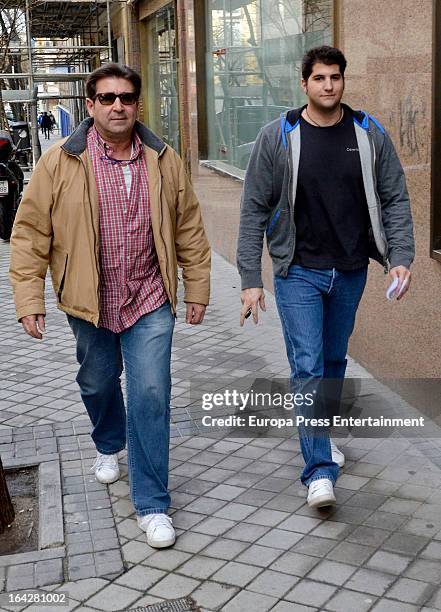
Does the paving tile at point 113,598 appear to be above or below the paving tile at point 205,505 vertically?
above

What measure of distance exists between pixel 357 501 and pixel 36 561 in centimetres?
140

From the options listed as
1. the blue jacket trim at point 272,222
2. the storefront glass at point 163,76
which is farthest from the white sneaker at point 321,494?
the storefront glass at point 163,76

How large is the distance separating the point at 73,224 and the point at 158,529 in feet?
4.16

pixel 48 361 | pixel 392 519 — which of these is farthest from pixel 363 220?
pixel 48 361

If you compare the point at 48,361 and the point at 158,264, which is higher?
the point at 158,264

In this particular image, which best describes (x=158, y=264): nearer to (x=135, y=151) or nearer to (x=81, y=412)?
(x=135, y=151)

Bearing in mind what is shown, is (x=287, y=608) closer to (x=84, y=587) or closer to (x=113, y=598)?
(x=113, y=598)

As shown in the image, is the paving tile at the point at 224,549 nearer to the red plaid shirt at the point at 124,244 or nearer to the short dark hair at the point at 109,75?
the red plaid shirt at the point at 124,244

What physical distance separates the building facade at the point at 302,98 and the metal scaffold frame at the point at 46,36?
397cm

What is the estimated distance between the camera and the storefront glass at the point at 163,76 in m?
13.6

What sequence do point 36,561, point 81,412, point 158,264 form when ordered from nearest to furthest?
point 36,561
point 158,264
point 81,412

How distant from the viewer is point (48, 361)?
21.8 feet

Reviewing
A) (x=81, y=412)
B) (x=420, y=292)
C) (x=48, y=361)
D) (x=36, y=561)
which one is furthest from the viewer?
(x=48, y=361)

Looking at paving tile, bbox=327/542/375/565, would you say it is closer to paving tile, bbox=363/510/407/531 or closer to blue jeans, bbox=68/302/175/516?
paving tile, bbox=363/510/407/531
